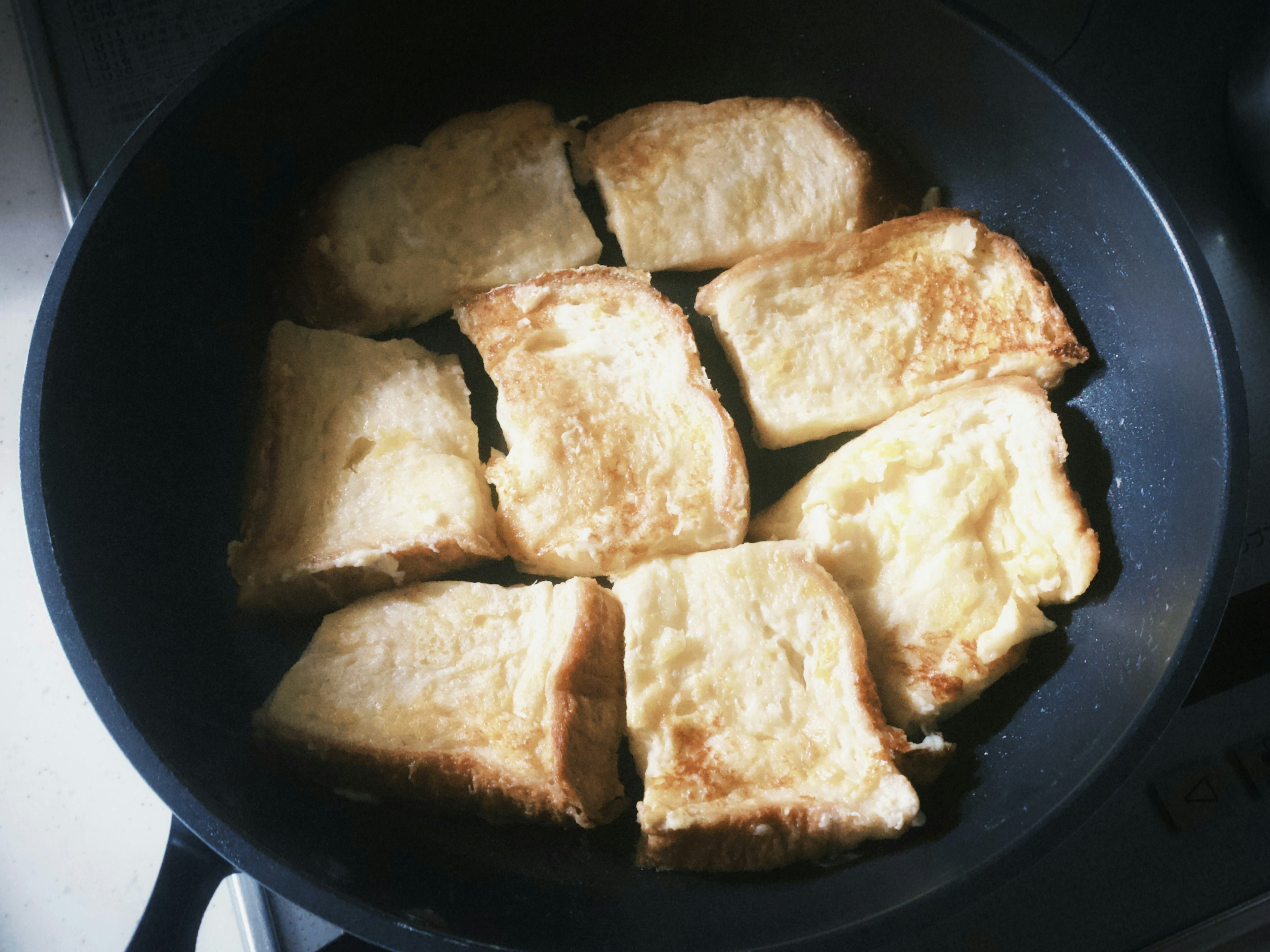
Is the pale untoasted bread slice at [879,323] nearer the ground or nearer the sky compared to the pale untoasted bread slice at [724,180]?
nearer the ground

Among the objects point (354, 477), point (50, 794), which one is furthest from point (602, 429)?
point (50, 794)

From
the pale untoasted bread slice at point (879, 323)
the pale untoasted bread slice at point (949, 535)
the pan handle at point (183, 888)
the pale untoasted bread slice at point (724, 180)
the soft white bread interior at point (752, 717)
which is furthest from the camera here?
the pale untoasted bread slice at point (724, 180)

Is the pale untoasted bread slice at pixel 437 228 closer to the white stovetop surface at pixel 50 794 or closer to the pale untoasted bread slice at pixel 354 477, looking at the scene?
the pale untoasted bread slice at pixel 354 477

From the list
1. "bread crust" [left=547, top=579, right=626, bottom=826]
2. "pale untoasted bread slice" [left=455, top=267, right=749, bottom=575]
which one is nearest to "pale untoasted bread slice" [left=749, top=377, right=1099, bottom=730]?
"pale untoasted bread slice" [left=455, top=267, right=749, bottom=575]

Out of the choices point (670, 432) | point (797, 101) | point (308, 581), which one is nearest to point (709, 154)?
point (797, 101)

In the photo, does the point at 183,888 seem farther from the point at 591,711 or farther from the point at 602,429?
the point at 602,429

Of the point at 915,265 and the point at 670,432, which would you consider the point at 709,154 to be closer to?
the point at 915,265

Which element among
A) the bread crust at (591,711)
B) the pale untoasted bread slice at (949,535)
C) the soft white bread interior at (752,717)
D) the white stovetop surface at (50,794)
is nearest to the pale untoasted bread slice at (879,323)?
the pale untoasted bread slice at (949,535)
